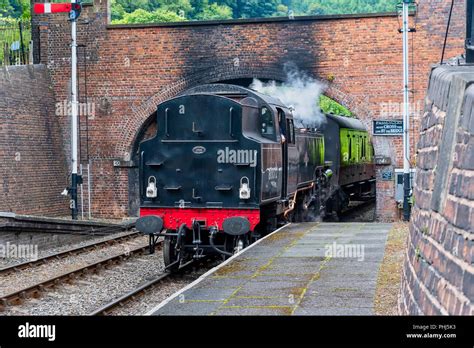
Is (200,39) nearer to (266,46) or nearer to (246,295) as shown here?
(266,46)

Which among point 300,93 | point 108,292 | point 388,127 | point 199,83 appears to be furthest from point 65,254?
point 388,127

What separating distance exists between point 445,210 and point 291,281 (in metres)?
6.35

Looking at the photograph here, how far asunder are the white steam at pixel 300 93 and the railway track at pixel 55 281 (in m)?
4.68

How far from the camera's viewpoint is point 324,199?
74.5 feet

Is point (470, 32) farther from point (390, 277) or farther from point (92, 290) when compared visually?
point (92, 290)

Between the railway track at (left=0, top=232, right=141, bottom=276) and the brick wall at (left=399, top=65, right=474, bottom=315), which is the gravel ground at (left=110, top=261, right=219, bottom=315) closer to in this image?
the railway track at (left=0, top=232, right=141, bottom=276)

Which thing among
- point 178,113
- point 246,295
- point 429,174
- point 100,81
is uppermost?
point 100,81

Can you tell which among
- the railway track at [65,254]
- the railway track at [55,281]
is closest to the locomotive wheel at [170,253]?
the railway track at [55,281]

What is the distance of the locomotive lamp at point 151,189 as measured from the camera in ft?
46.9

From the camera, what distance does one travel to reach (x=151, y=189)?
1430 cm

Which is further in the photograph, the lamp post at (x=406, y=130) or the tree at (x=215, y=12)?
the tree at (x=215, y=12)

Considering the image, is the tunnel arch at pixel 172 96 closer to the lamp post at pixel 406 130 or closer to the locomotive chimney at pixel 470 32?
the lamp post at pixel 406 130
